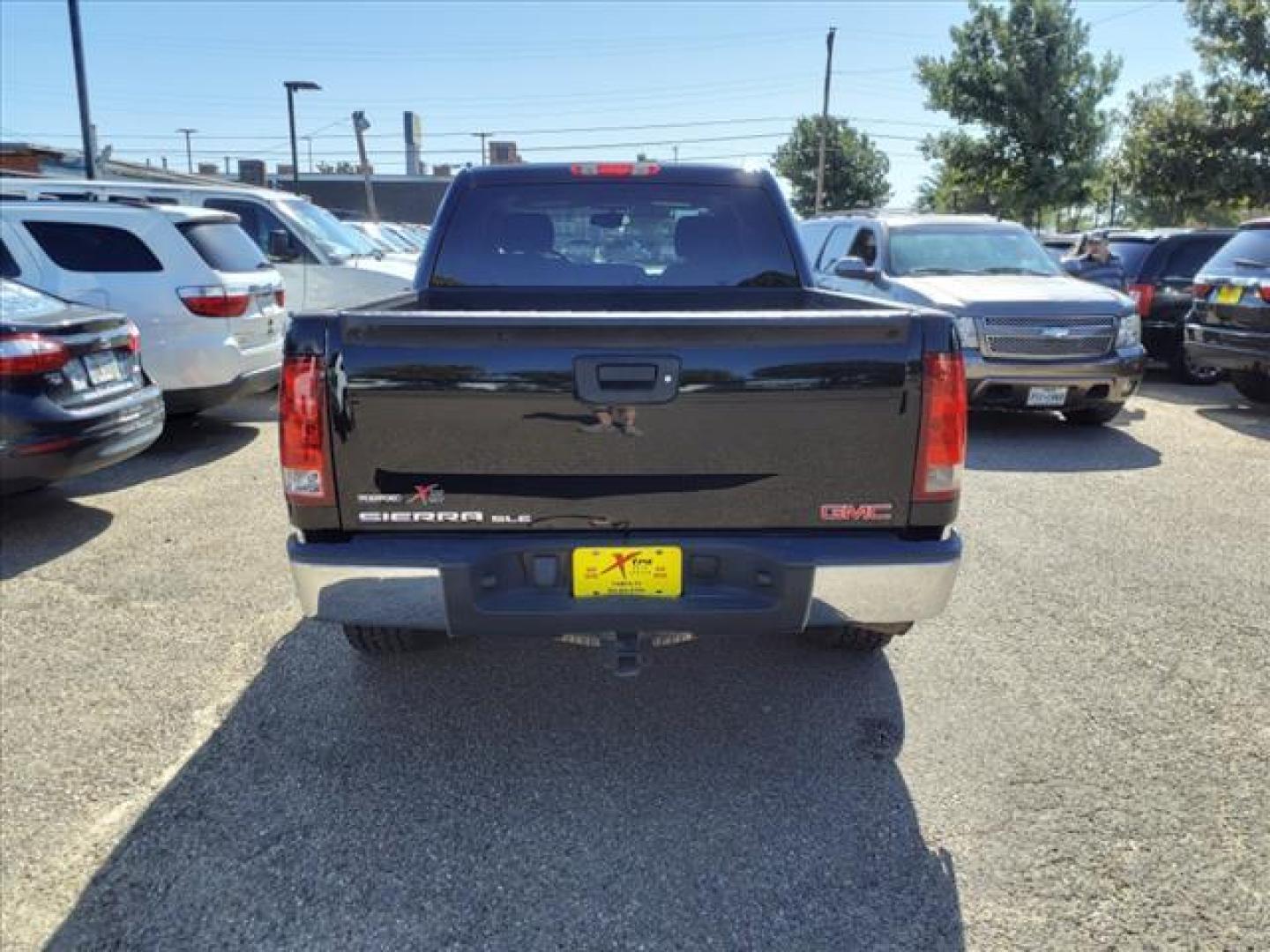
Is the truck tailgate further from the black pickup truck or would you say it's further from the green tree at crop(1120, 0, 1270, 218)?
the green tree at crop(1120, 0, 1270, 218)

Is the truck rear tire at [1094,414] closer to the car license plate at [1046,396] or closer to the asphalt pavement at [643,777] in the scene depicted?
the car license plate at [1046,396]

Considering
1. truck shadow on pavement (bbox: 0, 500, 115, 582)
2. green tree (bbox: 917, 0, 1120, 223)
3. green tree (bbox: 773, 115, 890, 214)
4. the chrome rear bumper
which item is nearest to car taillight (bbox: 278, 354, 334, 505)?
the chrome rear bumper

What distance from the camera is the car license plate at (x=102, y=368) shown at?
5.40 meters

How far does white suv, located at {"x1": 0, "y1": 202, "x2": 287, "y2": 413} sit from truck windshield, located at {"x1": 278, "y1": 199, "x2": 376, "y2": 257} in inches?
120

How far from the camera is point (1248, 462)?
7.14 metres

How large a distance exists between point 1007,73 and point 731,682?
76.4 feet

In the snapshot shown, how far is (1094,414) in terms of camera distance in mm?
8484

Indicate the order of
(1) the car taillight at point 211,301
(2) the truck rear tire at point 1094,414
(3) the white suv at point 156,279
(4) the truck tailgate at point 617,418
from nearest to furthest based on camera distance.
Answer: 1. (4) the truck tailgate at point 617,418
2. (3) the white suv at point 156,279
3. (1) the car taillight at point 211,301
4. (2) the truck rear tire at point 1094,414

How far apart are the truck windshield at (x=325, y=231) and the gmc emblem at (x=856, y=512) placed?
914 cm

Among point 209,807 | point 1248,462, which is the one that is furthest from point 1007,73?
point 209,807

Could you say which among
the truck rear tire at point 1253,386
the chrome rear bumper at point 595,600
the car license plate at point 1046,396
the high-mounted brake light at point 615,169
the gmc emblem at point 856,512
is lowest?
the truck rear tire at point 1253,386

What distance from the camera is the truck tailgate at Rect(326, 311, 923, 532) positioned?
2.51 meters

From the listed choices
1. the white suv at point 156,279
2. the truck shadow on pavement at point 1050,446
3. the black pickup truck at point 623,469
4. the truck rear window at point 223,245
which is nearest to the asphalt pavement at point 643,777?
the black pickup truck at point 623,469

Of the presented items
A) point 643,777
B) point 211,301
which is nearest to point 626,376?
point 643,777
